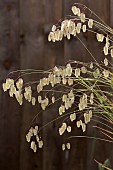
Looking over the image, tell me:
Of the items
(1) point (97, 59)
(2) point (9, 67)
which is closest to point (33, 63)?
(2) point (9, 67)

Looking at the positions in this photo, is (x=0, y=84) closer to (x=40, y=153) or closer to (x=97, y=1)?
(x=40, y=153)

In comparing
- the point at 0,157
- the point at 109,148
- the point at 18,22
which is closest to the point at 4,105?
the point at 0,157

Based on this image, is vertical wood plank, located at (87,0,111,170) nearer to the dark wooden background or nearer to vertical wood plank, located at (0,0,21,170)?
the dark wooden background

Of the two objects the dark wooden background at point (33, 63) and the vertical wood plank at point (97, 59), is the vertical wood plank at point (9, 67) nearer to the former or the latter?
the dark wooden background at point (33, 63)

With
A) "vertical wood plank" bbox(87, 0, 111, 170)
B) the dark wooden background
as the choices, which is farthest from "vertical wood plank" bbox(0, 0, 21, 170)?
"vertical wood plank" bbox(87, 0, 111, 170)

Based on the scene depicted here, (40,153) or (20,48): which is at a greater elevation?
(20,48)

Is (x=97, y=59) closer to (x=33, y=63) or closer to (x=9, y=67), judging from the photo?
(x=33, y=63)

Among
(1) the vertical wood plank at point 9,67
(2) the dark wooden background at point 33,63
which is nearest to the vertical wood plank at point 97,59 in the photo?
(2) the dark wooden background at point 33,63

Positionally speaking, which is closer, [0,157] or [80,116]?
[80,116]
